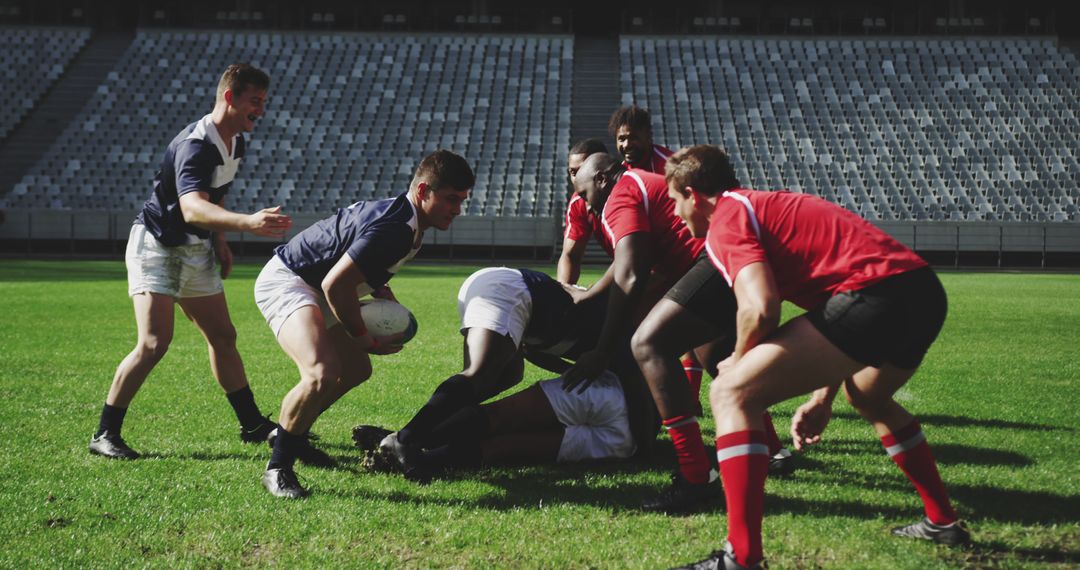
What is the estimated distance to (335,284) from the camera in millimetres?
4105

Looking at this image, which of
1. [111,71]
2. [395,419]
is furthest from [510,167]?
[395,419]

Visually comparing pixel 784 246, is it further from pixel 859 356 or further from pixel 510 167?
pixel 510 167

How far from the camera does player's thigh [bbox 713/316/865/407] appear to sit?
300 cm

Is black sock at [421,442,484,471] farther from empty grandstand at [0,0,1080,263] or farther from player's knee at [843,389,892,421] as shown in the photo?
empty grandstand at [0,0,1080,263]

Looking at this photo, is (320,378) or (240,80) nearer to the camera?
Answer: (320,378)

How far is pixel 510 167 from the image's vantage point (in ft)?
97.1

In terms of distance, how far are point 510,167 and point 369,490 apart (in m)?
25.9

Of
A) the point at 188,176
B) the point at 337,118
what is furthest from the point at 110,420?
the point at 337,118

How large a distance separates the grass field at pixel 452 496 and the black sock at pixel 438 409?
0.80 ft

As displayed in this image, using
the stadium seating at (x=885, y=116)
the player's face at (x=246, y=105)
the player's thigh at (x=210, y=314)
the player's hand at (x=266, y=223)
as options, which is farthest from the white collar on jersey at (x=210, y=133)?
the stadium seating at (x=885, y=116)

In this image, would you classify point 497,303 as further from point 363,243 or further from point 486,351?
point 363,243

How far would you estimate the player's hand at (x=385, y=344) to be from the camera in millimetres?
4405

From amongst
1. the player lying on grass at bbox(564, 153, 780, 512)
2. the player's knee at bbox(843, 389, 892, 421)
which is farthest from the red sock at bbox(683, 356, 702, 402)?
the player's knee at bbox(843, 389, 892, 421)

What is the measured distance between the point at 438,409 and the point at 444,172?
1.18m
